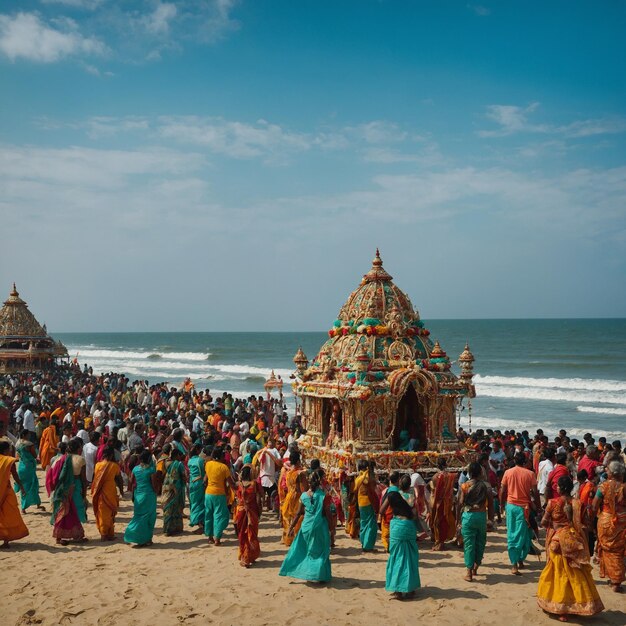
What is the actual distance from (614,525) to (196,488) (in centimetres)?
593

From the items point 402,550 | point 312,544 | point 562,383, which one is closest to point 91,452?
point 312,544

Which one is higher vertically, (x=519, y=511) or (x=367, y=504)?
(x=519, y=511)

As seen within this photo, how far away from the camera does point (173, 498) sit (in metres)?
9.62

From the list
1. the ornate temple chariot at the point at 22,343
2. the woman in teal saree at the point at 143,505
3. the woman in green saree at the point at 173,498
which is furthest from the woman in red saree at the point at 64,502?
the ornate temple chariot at the point at 22,343

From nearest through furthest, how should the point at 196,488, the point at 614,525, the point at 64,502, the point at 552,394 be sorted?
the point at 614,525 < the point at 64,502 < the point at 196,488 < the point at 552,394

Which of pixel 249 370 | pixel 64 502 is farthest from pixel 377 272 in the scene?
pixel 249 370

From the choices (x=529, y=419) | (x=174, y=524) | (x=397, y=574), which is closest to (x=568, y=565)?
(x=397, y=574)

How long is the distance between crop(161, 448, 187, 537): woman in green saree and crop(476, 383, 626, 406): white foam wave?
27.8 meters

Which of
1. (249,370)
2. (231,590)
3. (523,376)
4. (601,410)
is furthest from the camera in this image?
(249,370)

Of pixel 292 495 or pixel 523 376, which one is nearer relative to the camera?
pixel 292 495

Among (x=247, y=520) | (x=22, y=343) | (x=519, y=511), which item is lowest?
(x=247, y=520)

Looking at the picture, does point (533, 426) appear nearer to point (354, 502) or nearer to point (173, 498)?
point (354, 502)

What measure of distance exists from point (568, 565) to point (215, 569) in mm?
4400

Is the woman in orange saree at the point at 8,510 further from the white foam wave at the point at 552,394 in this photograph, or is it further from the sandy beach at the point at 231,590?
the white foam wave at the point at 552,394
